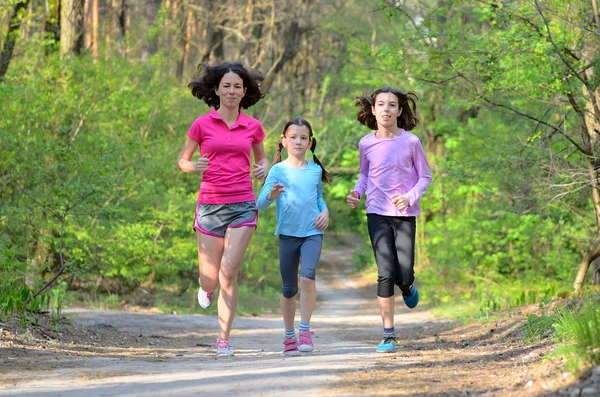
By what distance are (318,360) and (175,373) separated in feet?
3.85

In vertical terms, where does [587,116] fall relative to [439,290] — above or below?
above

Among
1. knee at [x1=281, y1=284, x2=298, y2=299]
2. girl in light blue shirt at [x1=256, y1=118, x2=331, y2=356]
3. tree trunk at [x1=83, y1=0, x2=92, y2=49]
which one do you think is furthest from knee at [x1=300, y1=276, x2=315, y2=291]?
tree trunk at [x1=83, y1=0, x2=92, y2=49]

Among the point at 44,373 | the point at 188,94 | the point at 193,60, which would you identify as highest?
the point at 193,60

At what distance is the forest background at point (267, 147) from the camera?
11266 mm

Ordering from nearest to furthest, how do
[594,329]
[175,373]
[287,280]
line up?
[594,329]
[175,373]
[287,280]

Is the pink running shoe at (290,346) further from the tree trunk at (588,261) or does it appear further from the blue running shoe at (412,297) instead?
the tree trunk at (588,261)

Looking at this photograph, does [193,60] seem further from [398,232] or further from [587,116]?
[398,232]

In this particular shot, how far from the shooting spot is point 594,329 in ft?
18.8

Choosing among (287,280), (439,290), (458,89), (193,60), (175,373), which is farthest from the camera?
(193,60)

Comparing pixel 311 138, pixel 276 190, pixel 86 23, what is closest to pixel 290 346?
pixel 276 190

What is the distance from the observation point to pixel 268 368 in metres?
6.43

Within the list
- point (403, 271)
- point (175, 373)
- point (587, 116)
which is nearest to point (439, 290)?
point (587, 116)

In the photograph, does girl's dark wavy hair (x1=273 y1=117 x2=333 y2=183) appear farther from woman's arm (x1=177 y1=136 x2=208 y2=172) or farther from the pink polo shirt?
woman's arm (x1=177 y1=136 x2=208 y2=172)

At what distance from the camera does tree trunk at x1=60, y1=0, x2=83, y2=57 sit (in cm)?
1759
